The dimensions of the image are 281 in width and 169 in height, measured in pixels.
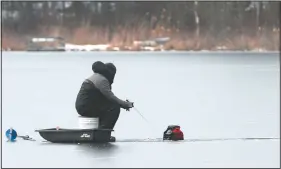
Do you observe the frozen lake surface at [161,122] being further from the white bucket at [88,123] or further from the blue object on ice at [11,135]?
the white bucket at [88,123]

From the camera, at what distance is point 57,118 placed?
20.9 meters

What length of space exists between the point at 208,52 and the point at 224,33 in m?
2.69

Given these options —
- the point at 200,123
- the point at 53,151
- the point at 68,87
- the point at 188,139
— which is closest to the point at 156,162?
the point at 53,151

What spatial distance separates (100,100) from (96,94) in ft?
0.32

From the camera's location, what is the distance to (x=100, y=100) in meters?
15.0

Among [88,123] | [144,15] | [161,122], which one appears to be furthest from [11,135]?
[144,15]

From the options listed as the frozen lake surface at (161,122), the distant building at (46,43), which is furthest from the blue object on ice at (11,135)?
the distant building at (46,43)

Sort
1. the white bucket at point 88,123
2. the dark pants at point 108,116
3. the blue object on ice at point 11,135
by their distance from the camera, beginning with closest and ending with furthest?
1. the white bucket at point 88,123
2. the dark pants at point 108,116
3. the blue object on ice at point 11,135

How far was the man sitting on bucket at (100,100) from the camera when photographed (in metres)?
14.9

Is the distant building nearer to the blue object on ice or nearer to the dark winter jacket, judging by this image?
the blue object on ice

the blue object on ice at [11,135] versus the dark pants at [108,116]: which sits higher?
the dark pants at [108,116]

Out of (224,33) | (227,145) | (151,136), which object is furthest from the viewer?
(224,33)

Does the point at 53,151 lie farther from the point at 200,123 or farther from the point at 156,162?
the point at 200,123

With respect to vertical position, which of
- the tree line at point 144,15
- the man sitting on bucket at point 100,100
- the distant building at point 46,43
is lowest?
the distant building at point 46,43
